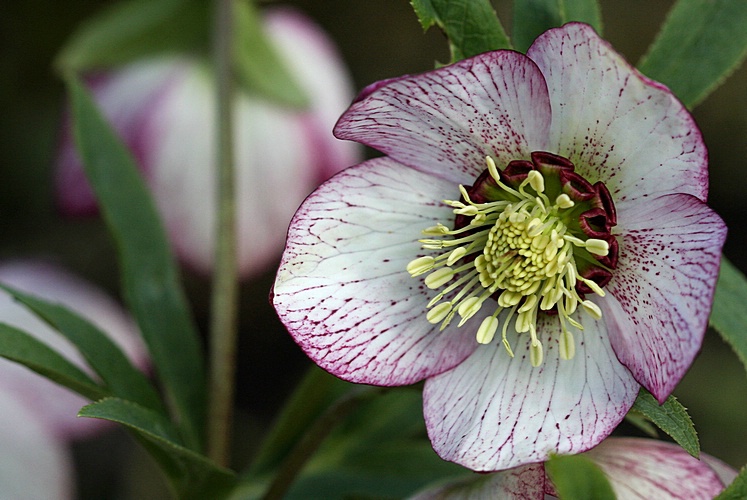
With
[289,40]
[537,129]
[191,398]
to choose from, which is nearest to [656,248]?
[537,129]

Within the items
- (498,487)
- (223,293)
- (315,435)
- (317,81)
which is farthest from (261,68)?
(498,487)

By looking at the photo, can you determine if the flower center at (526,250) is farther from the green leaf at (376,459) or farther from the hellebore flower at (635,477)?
the green leaf at (376,459)

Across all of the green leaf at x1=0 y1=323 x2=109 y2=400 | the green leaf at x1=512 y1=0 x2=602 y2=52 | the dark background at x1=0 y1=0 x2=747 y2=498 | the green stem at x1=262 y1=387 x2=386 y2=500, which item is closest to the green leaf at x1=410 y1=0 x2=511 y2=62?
the green leaf at x1=512 y1=0 x2=602 y2=52

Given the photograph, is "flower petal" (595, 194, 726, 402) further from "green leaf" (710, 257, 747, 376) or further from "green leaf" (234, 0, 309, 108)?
"green leaf" (234, 0, 309, 108)

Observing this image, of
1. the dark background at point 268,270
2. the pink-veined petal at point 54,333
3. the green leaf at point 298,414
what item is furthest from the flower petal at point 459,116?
the dark background at point 268,270

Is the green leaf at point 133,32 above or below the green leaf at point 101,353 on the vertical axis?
above
